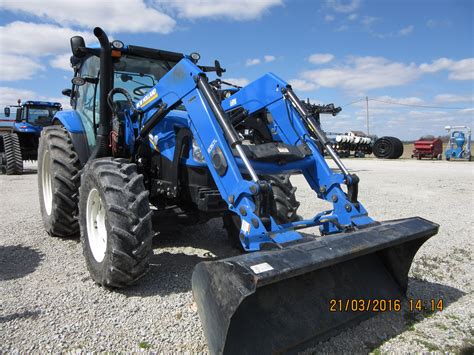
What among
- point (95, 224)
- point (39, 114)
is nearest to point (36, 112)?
point (39, 114)

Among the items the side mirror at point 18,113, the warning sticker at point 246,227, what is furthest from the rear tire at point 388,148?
the warning sticker at point 246,227

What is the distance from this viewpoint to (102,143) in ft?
14.0

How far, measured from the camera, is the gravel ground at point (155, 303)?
2.65m

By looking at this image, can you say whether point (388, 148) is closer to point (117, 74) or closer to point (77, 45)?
point (117, 74)

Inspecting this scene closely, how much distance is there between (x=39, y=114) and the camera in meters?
14.6

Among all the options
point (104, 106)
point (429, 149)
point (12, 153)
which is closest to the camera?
point (104, 106)

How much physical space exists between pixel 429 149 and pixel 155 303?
84.2 ft

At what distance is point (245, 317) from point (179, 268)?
5.10 feet

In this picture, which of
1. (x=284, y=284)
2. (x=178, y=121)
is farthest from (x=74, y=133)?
(x=284, y=284)

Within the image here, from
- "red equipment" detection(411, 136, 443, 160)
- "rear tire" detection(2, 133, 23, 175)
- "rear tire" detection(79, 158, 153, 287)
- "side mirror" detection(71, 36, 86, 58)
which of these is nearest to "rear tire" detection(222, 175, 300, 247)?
"rear tire" detection(79, 158, 153, 287)

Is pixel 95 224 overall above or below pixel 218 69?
below

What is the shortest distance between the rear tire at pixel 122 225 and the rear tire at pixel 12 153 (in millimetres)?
11113

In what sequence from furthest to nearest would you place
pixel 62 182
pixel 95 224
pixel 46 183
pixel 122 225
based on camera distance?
pixel 46 183 < pixel 62 182 < pixel 95 224 < pixel 122 225

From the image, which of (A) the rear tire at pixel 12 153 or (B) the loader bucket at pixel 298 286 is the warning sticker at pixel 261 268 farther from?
(A) the rear tire at pixel 12 153
